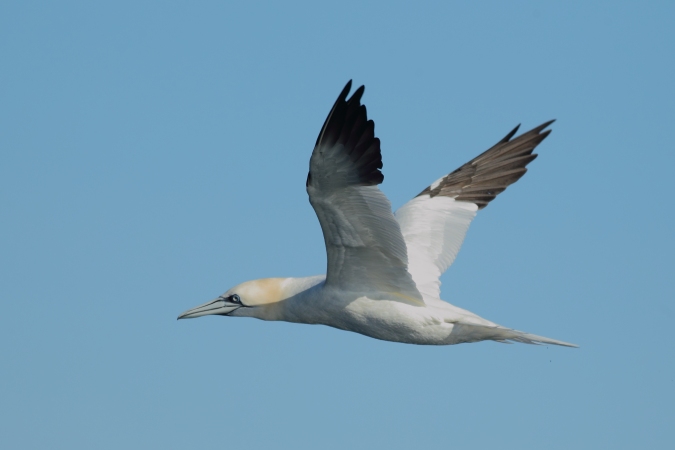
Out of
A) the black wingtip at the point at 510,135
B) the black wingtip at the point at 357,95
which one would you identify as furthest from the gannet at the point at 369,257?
the black wingtip at the point at 510,135

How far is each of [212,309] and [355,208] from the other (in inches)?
119

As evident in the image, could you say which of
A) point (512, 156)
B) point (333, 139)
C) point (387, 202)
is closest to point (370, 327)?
point (387, 202)

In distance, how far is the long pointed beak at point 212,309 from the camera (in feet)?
38.2

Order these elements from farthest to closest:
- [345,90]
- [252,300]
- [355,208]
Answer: [252,300] → [355,208] → [345,90]

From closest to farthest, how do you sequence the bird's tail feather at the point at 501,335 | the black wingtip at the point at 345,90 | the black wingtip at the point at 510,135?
the black wingtip at the point at 345,90, the bird's tail feather at the point at 501,335, the black wingtip at the point at 510,135

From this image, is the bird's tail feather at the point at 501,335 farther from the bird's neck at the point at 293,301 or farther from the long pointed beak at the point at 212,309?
the long pointed beak at the point at 212,309

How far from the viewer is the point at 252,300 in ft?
37.4

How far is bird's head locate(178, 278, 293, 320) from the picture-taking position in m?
11.3

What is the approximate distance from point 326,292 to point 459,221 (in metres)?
3.03

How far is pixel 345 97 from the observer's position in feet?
29.6

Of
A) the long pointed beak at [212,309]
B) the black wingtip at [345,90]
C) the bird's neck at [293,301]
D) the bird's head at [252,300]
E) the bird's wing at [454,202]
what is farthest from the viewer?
the bird's wing at [454,202]

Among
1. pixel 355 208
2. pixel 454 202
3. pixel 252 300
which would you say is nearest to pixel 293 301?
pixel 252 300

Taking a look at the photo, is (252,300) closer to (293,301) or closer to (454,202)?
(293,301)

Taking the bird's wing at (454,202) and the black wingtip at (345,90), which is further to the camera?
the bird's wing at (454,202)
